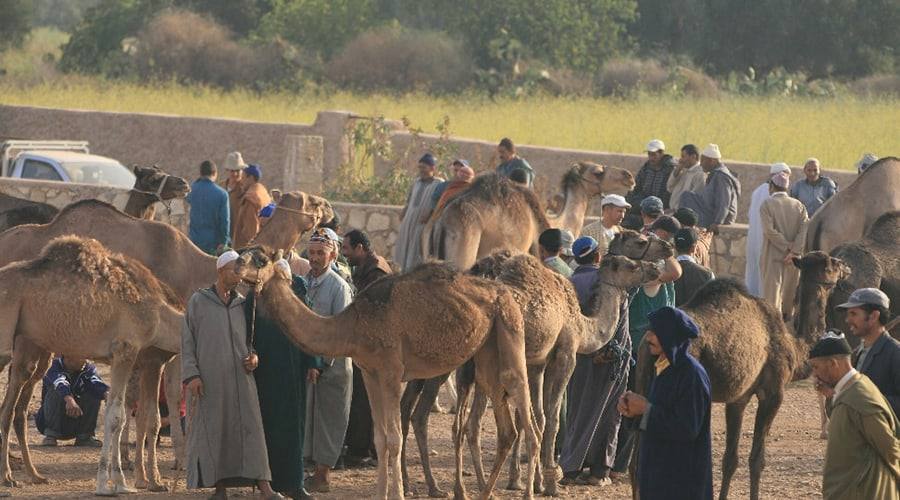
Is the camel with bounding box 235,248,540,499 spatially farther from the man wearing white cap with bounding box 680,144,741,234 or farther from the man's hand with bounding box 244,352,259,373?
the man wearing white cap with bounding box 680,144,741,234

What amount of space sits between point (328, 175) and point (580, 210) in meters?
9.43

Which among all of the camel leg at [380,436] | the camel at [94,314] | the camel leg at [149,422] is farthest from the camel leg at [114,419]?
the camel leg at [380,436]

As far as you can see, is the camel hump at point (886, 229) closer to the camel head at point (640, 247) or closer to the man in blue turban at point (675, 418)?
the camel head at point (640, 247)

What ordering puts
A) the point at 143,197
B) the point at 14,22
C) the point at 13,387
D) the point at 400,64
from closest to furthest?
the point at 13,387, the point at 143,197, the point at 400,64, the point at 14,22

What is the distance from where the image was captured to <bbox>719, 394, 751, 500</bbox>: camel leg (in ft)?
33.8

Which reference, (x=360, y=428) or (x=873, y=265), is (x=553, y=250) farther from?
(x=873, y=265)

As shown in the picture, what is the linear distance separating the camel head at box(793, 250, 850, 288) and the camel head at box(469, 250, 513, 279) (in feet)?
8.46

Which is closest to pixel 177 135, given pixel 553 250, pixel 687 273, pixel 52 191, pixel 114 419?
pixel 52 191

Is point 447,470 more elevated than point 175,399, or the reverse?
point 175,399

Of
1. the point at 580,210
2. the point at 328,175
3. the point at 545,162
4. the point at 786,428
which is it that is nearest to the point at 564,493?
the point at 786,428

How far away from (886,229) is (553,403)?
13.5 feet

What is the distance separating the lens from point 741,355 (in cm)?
1014

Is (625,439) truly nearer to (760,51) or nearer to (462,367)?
(462,367)

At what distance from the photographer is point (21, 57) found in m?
49.1
